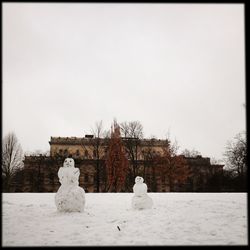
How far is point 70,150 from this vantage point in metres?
62.3

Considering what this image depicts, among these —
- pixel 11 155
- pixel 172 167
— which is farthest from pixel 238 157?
pixel 11 155

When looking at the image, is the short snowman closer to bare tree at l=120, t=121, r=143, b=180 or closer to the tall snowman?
the tall snowman

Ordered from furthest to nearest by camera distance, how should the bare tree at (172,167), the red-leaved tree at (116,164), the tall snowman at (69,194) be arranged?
the bare tree at (172,167), the red-leaved tree at (116,164), the tall snowman at (69,194)

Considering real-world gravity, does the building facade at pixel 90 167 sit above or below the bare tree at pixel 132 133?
below

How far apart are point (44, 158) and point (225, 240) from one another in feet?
150

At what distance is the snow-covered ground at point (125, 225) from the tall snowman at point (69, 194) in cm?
38

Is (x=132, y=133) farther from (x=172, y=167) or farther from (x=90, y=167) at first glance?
(x=90, y=167)

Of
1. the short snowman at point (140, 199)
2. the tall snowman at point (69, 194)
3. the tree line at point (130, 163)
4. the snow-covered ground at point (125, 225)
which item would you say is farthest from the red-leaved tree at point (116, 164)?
the tall snowman at point (69, 194)

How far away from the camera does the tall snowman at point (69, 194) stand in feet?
44.7

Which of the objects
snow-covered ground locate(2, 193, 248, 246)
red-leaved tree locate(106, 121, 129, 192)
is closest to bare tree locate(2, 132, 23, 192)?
red-leaved tree locate(106, 121, 129, 192)

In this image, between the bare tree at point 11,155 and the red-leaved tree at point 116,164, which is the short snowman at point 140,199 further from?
the bare tree at point 11,155

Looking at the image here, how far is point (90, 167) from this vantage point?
59.0 m

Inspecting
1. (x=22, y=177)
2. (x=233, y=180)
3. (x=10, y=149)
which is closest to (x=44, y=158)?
(x=22, y=177)

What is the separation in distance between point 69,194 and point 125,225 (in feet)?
11.1
